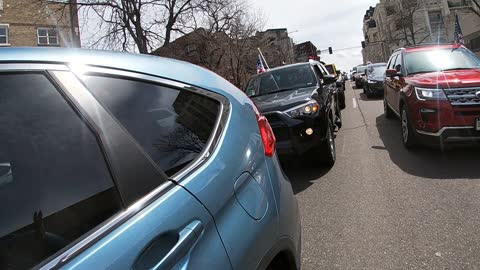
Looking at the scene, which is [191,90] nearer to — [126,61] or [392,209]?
[126,61]

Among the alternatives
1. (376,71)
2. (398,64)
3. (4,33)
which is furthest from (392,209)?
(4,33)

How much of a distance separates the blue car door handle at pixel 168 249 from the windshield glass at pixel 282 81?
20.0ft

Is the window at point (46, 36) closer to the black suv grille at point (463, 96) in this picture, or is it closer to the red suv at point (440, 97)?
the red suv at point (440, 97)

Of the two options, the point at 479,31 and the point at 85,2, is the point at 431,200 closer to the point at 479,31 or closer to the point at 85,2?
the point at 85,2

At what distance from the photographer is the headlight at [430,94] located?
5.83 m

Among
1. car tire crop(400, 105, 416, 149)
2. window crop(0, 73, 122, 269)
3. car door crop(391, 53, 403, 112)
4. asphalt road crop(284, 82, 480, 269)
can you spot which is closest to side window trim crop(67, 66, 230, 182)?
window crop(0, 73, 122, 269)

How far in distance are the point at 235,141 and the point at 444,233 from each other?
279 centimetres

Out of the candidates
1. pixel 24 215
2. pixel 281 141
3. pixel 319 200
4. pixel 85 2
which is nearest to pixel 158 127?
pixel 24 215

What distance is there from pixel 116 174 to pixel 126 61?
0.58 meters

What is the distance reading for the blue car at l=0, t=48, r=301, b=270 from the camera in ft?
3.84

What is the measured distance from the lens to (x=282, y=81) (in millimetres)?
7547

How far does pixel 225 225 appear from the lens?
1.54 metres

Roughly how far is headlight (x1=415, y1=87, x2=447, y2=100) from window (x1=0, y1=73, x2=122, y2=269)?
5640 mm

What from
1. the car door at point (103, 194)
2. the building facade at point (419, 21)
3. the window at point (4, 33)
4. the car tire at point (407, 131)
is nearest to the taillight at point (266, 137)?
the car door at point (103, 194)
